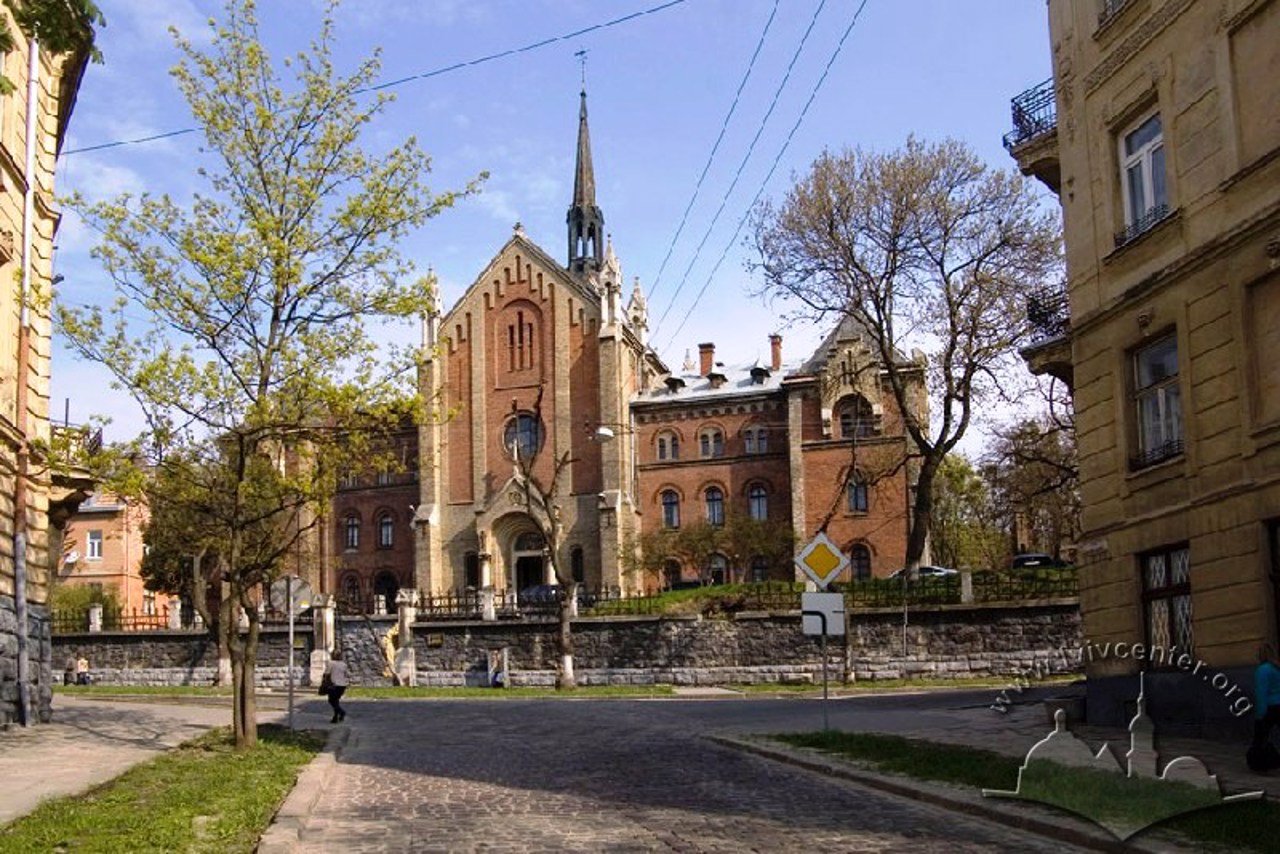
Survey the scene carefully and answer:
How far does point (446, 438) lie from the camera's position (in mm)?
64062

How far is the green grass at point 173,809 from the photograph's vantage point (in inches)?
368

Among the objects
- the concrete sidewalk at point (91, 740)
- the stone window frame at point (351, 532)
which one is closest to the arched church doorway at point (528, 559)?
the stone window frame at point (351, 532)

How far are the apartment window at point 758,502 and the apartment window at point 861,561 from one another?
4.45m

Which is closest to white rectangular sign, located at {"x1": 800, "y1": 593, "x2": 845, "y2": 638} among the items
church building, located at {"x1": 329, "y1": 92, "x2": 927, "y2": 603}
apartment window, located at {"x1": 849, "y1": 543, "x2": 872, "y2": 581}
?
church building, located at {"x1": 329, "y1": 92, "x2": 927, "y2": 603}

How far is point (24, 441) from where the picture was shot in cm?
1989

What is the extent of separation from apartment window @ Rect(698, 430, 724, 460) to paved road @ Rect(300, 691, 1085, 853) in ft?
139

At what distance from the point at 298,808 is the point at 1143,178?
1276 cm

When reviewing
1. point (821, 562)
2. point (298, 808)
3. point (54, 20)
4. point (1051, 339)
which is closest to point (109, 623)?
point (821, 562)

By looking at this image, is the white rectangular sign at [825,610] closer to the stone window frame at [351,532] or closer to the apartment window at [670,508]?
the apartment window at [670,508]

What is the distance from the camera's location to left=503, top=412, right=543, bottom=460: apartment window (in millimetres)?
62750

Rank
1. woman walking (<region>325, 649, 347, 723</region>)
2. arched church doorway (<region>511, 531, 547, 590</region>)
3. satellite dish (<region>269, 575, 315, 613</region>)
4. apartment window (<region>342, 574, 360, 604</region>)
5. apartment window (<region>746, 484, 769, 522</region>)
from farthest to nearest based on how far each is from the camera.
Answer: apartment window (<region>342, 574, 360, 604</region>)
apartment window (<region>746, 484, 769, 522</region>)
arched church doorway (<region>511, 531, 547, 590</region>)
woman walking (<region>325, 649, 347, 723</region>)
satellite dish (<region>269, 575, 315, 613</region>)

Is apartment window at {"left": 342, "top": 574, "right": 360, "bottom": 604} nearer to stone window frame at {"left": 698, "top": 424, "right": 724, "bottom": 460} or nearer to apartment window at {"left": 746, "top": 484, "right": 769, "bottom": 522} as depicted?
stone window frame at {"left": 698, "top": 424, "right": 724, "bottom": 460}

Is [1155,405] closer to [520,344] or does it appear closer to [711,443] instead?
[711,443]

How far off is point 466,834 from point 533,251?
2198 inches
